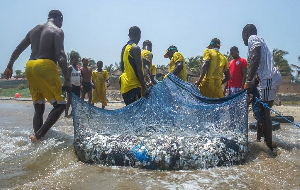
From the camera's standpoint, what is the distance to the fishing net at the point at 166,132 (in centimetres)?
335

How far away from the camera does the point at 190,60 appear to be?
50.0 meters

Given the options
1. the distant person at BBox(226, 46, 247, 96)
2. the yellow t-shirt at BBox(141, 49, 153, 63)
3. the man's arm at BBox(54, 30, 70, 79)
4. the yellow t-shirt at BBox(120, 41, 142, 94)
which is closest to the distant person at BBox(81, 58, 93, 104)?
the yellow t-shirt at BBox(141, 49, 153, 63)

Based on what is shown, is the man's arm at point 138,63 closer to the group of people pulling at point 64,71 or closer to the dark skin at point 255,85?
the group of people pulling at point 64,71

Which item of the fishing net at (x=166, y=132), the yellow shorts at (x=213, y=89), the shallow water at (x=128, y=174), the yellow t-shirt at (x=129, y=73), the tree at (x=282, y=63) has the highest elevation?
the tree at (x=282, y=63)

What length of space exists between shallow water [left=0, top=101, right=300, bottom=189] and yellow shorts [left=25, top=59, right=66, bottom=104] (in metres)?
0.71

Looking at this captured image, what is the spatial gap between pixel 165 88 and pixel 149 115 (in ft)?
1.89

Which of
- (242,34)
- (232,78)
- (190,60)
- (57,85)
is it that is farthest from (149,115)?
(190,60)

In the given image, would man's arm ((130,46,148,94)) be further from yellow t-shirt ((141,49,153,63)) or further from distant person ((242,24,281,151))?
yellow t-shirt ((141,49,153,63))

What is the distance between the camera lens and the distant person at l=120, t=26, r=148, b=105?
15.2 ft

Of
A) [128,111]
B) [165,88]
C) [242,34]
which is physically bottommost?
[128,111]

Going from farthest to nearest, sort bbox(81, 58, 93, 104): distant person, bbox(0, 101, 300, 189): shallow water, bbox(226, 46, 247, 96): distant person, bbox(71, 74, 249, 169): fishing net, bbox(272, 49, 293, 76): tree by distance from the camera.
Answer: bbox(272, 49, 293, 76): tree → bbox(81, 58, 93, 104): distant person → bbox(226, 46, 247, 96): distant person → bbox(71, 74, 249, 169): fishing net → bbox(0, 101, 300, 189): shallow water

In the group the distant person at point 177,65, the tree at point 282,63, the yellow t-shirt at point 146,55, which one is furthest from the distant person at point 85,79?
the tree at point 282,63

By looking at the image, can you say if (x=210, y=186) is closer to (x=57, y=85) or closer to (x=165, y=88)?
(x=165, y=88)

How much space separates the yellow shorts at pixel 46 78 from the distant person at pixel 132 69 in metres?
0.97
